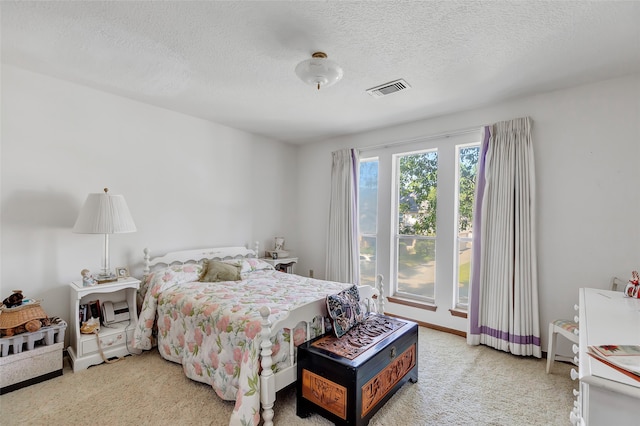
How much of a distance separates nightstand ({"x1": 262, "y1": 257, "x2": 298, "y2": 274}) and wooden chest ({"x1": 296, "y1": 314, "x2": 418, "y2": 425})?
7.23 ft

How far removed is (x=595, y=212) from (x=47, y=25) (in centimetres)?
458

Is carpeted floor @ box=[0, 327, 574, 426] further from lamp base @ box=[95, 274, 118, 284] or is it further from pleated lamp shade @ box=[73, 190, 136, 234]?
pleated lamp shade @ box=[73, 190, 136, 234]

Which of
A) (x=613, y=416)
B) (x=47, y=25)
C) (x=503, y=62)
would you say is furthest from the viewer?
(x=503, y=62)

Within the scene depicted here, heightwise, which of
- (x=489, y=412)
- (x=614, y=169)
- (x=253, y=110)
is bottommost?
(x=489, y=412)

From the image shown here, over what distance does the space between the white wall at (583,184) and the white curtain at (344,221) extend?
184 centimetres

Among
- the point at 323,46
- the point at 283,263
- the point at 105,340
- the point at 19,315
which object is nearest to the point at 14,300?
the point at 19,315

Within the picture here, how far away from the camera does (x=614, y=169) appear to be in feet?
8.50

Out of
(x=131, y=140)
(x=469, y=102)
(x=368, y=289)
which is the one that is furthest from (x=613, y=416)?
(x=131, y=140)

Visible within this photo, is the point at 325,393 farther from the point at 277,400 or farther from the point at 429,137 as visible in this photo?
the point at 429,137

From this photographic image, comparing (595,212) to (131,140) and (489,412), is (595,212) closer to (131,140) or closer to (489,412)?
(489,412)

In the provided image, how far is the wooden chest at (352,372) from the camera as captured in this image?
5.80 feet

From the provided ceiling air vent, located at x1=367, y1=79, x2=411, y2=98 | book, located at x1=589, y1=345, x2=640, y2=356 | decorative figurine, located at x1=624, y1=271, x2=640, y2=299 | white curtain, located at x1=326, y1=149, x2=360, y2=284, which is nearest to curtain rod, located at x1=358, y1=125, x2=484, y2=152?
white curtain, located at x1=326, y1=149, x2=360, y2=284

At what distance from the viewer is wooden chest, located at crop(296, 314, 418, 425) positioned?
1.77 metres

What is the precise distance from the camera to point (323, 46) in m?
2.13
